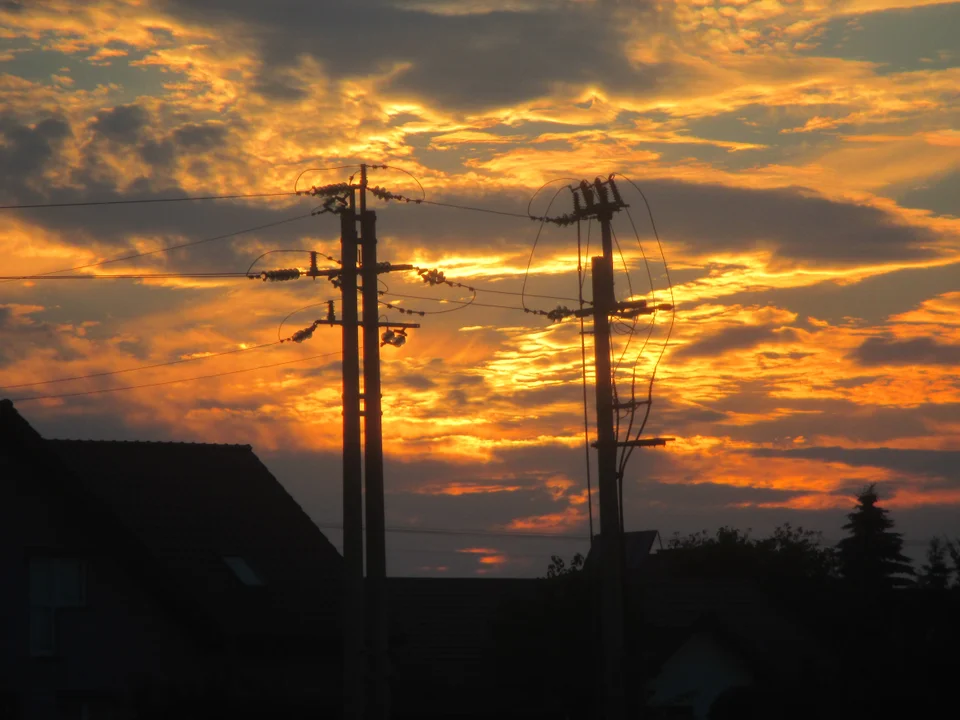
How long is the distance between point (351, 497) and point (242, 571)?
11.2 metres

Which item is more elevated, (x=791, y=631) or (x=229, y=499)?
(x=229, y=499)

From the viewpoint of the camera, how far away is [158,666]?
28688 mm

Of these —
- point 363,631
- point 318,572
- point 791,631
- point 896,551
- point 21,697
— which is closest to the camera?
point 363,631

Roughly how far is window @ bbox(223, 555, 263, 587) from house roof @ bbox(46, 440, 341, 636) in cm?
3

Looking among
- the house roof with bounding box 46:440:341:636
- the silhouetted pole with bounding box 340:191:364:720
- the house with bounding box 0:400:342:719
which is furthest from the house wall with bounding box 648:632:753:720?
the silhouetted pole with bounding box 340:191:364:720

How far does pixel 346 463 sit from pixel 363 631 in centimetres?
277

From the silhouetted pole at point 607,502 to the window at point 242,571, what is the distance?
1217cm

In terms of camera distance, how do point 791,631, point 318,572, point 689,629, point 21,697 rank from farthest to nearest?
point 791,631 → point 689,629 → point 318,572 → point 21,697

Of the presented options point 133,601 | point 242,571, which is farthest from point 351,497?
point 242,571

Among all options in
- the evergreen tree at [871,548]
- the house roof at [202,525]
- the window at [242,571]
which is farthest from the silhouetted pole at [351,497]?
the evergreen tree at [871,548]

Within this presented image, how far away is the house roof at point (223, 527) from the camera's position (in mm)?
30797

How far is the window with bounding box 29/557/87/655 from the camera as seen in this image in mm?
27797

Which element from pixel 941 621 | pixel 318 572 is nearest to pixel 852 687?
pixel 941 621

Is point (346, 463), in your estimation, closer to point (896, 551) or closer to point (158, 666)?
point (158, 666)
